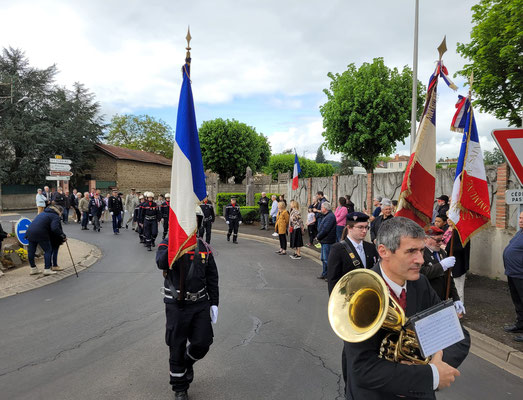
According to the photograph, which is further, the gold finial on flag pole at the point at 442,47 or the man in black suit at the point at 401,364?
the gold finial on flag pole at the point at 442,47

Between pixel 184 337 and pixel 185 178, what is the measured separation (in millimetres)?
1619

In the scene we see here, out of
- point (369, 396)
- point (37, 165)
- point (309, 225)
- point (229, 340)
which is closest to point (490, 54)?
point (309, 225)

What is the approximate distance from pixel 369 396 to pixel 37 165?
3648 cm

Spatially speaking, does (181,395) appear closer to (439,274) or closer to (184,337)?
(184,337)

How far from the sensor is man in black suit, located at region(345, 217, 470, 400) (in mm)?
1740

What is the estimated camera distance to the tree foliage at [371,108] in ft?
79.0

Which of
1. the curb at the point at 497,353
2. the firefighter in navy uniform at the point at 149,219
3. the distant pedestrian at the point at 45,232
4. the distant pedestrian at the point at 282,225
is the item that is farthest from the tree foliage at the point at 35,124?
the curb at the point at 497,353

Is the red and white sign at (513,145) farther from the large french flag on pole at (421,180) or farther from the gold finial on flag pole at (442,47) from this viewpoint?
the gold finial on flag pole at (442,47)

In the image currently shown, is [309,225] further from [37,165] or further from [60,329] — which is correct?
[37,165]

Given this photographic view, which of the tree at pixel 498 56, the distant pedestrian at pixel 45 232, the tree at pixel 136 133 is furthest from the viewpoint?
the tree at pixel 136 133

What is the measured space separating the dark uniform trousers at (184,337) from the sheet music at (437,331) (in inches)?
94.9

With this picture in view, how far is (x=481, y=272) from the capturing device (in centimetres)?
867

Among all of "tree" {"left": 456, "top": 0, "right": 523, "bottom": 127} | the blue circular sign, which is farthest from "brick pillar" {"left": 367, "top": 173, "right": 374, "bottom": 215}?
the blue circular sign

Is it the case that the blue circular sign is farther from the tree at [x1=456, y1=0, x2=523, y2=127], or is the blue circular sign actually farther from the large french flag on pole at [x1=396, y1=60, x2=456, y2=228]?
the tree at [x1=456, y1=0, x2=523, y2=127]
